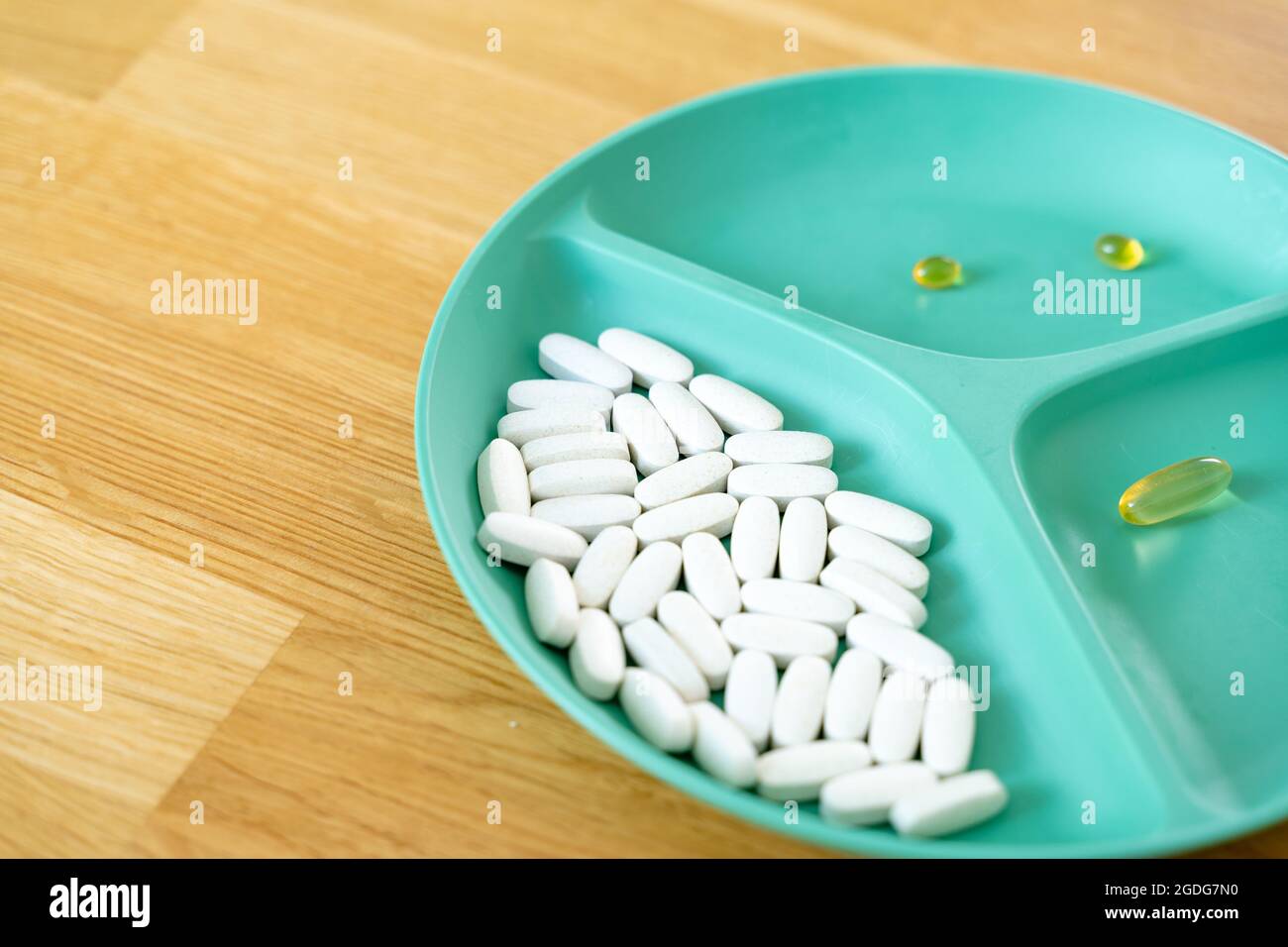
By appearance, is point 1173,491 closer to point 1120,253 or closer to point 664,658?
point 1120,253

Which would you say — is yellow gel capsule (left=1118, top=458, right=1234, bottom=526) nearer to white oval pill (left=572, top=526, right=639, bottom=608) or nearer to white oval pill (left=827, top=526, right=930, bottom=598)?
white oval pill (left=827, top=526, right=930, bottom=598)

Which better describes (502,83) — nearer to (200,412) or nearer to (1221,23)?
(200,412)

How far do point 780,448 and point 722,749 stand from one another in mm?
269

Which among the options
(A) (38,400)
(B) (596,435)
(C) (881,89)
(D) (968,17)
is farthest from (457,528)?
(D) (968,17)

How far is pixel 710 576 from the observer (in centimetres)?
82

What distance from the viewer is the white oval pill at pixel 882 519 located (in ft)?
2.83

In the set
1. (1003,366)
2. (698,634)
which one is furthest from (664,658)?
(1003,366)

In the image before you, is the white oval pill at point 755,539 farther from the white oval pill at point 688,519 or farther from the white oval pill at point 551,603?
the white oval pill at point 551,603

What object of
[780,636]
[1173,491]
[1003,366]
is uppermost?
[1003,366]

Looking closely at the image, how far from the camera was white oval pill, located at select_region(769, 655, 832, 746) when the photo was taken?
0.74 meters

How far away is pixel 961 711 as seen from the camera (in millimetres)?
755

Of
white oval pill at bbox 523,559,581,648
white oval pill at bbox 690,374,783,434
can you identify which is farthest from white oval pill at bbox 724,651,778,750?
white oval pill at bbox 690,374,783,434

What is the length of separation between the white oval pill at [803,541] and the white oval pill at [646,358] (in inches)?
6.0

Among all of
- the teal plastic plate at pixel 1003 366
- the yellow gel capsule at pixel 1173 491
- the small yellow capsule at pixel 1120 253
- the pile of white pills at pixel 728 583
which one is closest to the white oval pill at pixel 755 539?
the pile of white pills at pixel 728 583
